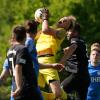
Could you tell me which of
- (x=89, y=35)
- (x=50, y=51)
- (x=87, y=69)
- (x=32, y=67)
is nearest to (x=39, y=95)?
(x=32, y=67)

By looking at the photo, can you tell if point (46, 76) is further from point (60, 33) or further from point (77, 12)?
point (77, 12)

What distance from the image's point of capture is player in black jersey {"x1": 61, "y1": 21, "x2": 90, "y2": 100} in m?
10.4

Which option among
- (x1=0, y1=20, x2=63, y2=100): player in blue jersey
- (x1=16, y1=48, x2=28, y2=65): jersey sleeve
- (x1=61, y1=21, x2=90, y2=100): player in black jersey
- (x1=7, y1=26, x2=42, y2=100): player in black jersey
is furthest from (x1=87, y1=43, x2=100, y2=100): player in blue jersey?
(x1=16, y1=48, x2=28, y2=65): jersey sleeve

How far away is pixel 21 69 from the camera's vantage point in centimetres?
821

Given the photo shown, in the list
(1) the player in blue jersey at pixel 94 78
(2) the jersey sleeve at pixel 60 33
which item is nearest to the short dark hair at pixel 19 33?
(2) the jersey sleeve at pixel 60 33

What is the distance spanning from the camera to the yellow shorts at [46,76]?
10.1m

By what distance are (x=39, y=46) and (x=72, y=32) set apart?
23.7 inches

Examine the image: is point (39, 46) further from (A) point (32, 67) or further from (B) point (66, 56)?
(A) point (32, 67)

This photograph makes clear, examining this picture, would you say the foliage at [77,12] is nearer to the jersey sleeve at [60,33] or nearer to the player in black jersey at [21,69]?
the jersey sleeve at [60,33]

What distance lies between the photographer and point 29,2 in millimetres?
44531

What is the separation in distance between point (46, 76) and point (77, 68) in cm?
65

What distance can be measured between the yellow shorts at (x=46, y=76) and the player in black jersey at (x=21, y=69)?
5.20ft

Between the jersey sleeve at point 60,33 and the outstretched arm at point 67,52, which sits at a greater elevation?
the jersey sleeve at point 60,33

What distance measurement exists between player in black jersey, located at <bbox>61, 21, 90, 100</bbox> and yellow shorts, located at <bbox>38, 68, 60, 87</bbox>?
0.37m
